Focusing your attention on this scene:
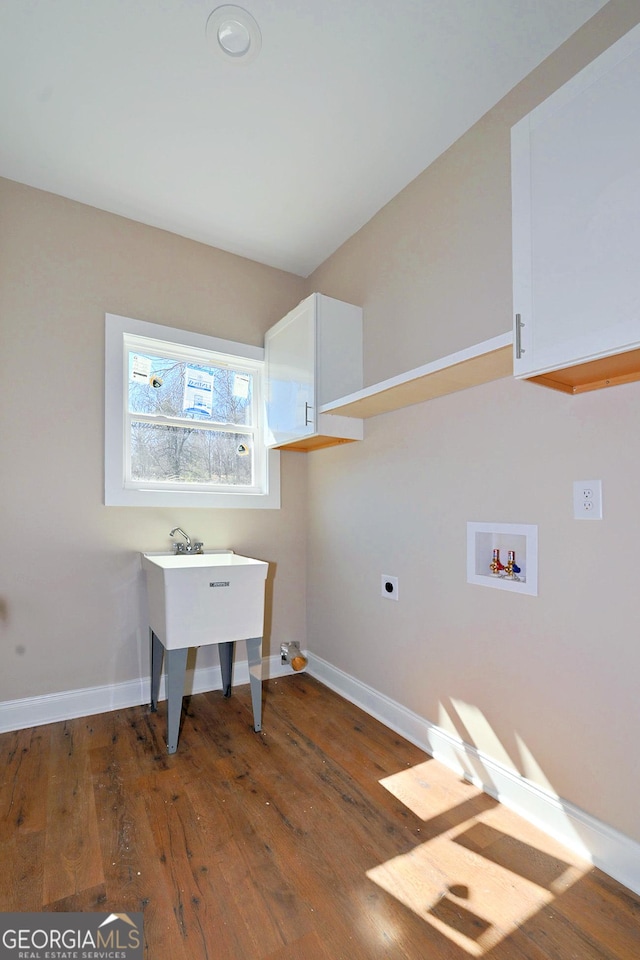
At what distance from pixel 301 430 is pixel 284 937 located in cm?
192

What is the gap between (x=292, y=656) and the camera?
281 centimetres

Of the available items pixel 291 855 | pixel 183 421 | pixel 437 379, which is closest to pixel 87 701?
pixel 291 855

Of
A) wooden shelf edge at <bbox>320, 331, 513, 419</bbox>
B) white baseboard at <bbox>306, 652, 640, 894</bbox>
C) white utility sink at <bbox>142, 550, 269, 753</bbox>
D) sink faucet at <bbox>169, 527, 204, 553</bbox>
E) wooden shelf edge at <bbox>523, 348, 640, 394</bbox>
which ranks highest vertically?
wooden shelf edge at <bbox>320, 331, 513, 419</bbox>

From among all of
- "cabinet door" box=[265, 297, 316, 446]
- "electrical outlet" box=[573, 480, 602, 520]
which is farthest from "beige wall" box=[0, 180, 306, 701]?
"electrical outlet" box=[573, 480, 602, 520]

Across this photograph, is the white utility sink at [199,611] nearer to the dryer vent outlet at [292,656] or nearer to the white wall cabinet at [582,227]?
the dryer vent outlet at [292,656]

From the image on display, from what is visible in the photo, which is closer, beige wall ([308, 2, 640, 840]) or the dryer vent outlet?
beige wall ([308, 2, 640, 840])

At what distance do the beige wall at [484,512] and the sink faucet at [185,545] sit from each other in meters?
0.78

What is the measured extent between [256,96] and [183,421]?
Result: 1552 millimetres

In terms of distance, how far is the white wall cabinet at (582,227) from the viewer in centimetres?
109

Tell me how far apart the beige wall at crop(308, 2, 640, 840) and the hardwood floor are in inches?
10.0

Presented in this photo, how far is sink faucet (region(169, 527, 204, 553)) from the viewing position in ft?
8.27

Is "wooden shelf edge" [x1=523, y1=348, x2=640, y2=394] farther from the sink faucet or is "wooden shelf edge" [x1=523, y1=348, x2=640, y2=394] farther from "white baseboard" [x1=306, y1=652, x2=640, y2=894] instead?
the sink faucet

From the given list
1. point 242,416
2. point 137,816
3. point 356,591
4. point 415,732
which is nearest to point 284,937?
point 137,816

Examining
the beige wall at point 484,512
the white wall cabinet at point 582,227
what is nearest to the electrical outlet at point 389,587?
the beige wall at point 484,512
